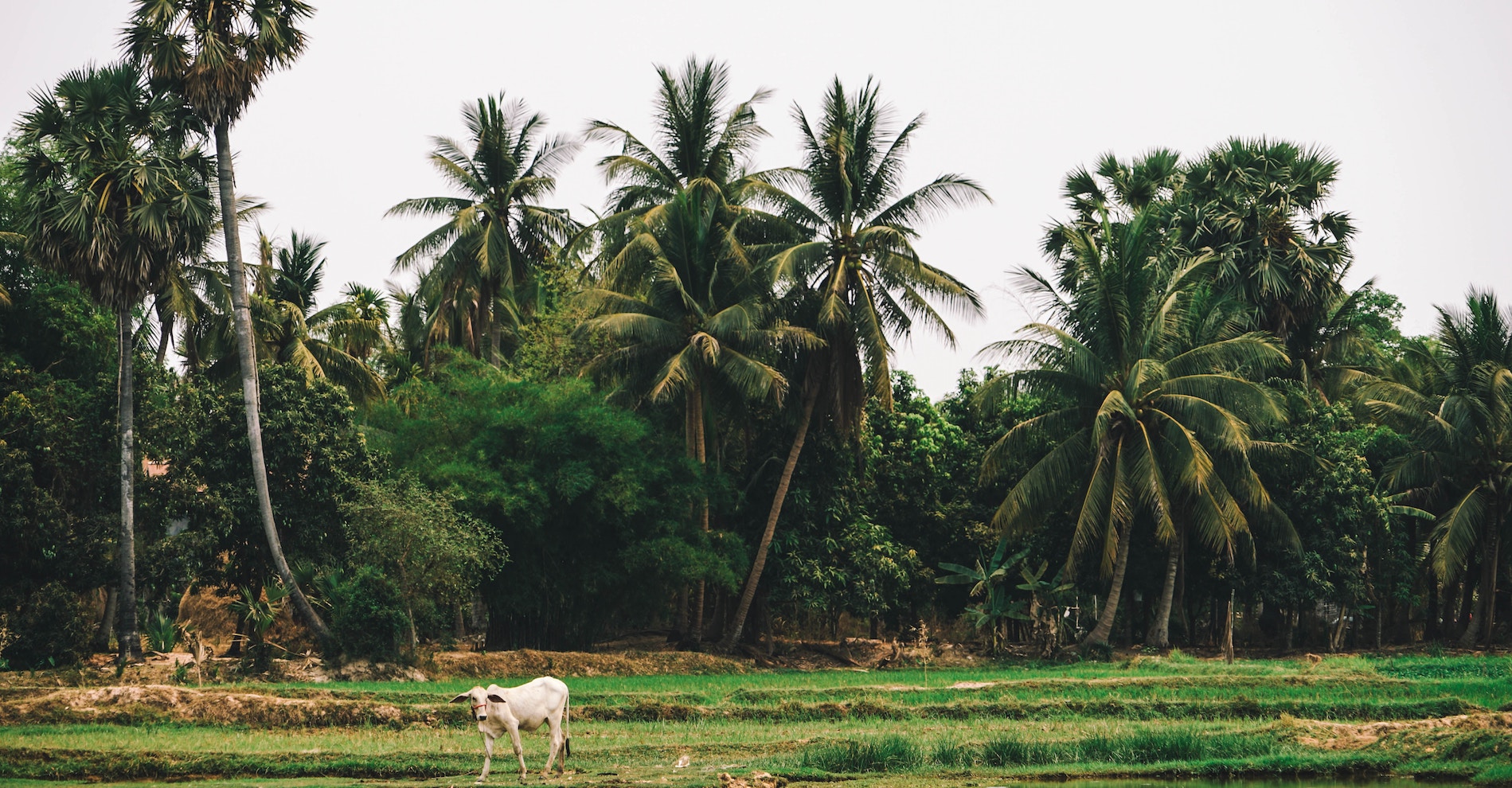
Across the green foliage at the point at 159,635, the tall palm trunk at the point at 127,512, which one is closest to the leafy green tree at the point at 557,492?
the tall palm trunk at the point at 127,512

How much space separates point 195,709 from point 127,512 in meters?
7.90

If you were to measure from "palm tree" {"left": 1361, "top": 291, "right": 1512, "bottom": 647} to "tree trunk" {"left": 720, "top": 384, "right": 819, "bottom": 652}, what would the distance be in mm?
17116

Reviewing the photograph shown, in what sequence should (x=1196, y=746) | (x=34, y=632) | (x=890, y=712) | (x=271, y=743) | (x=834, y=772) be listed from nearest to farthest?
1. (x=834, y=772)
2. (x=1196, y=746)
3. (x=271, y=743)
4. (x=890, y=712)
5. (x=34, y=632)

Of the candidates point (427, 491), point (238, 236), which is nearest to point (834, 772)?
point (427, 491)

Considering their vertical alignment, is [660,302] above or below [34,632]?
above

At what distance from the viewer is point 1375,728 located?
15.1m

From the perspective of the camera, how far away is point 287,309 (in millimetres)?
35781

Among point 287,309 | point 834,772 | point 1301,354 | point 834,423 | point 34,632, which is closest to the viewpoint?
point 834,772

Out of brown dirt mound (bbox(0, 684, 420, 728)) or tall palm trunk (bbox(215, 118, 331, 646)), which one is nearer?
brown dirt mound (bbox(0, 684, 420, 728))

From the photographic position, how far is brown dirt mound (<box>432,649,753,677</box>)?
81.6 ft

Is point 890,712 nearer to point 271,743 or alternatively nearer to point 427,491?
point 271,743

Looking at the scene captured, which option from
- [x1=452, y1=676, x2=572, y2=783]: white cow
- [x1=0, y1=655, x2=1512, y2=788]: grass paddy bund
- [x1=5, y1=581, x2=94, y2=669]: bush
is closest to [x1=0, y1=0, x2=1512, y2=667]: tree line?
[x1=5, y1=581, x2=94, y2=669]: bush

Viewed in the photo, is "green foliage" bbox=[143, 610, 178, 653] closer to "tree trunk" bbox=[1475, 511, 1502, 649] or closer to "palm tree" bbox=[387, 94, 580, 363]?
"palm tree" bbox=[387, 94, 580, 363]

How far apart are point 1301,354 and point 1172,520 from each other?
1157 centimetres
